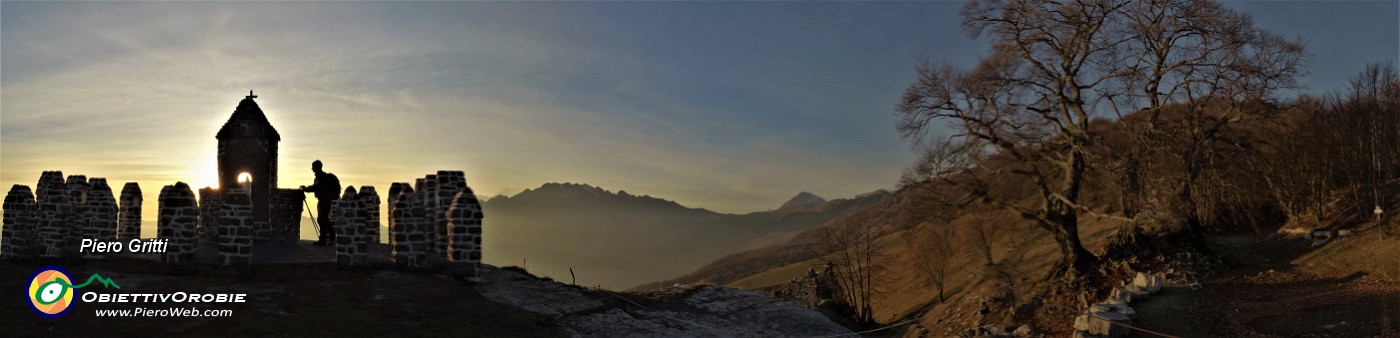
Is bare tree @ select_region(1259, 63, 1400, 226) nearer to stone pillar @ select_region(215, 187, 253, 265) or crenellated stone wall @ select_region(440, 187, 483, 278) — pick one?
crenellated stone wall @ select_region(440, 187, 483, 278)

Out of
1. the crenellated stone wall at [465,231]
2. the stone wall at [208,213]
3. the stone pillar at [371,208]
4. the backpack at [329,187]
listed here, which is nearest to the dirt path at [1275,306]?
the crenellated stone wall at [465,231]

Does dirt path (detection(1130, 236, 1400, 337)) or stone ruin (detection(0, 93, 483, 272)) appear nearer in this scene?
dirt path (detection(1130, 236, 1400, 337))

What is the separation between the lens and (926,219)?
91.7 feet

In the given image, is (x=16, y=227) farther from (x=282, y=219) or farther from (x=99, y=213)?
(x=282, y=219)

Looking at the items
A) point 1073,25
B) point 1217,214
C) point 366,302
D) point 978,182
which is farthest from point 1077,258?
point 366,302

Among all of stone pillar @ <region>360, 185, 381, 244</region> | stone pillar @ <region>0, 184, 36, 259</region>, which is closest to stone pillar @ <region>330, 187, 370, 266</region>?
stone pillar @ <region>360, 185, 381, 244</region>

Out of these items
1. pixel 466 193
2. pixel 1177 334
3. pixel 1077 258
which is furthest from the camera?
pixel 1077 258

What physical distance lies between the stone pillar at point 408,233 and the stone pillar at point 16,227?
10386 mm

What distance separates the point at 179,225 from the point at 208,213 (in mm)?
9710

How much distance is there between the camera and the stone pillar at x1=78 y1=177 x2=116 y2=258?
22219mm

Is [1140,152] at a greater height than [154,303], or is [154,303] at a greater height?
[1140,152]

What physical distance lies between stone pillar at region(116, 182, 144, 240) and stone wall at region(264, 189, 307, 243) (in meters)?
3.53

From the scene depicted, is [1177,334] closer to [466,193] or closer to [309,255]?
[466,193]

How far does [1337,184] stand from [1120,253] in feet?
45.6
